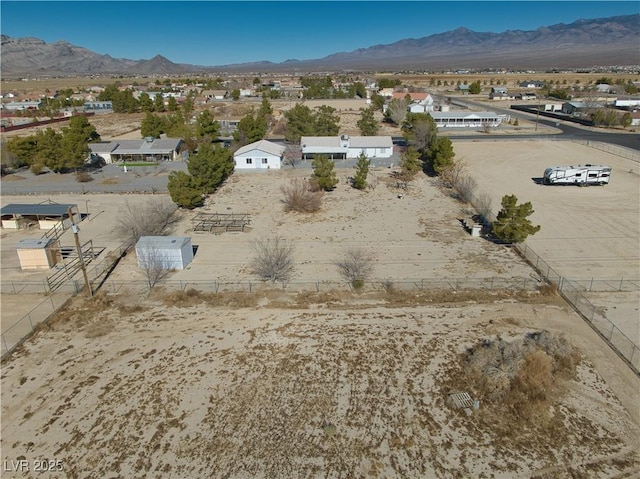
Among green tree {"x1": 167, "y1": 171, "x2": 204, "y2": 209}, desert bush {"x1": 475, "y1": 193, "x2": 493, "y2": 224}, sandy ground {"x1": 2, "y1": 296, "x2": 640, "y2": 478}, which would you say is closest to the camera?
sandy ground {"x1": 2, "y1": 296, "x2": 640, "y2": 478}

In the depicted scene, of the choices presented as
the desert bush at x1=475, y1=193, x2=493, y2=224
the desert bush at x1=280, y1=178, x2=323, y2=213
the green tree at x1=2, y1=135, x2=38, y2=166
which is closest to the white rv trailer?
the desert bush at x1=475, y1=193, x2=493, y2=224

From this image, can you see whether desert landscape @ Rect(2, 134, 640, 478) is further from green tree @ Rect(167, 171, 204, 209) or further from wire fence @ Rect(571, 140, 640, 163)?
wire fence @ Rect(571, 140, 640, 163)

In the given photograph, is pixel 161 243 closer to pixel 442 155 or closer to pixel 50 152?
pixel 50 152

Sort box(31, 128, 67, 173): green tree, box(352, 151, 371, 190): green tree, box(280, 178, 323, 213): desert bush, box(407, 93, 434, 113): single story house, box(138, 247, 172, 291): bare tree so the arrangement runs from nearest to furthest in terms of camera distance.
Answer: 1. box(138, 247, 172, 291): bare tree
2. box(280, 178, 323, 213): desert bush
3. box(352, 151, 371, 190): green tree
4. box(31, 128, 67, 173): green tree
5. box(407, 93, 434, 113): single story house

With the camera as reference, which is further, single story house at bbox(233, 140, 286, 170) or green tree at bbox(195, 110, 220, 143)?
green tree at bbox(195, 110, 220, 143)

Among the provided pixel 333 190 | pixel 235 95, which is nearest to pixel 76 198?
pixel 333 190

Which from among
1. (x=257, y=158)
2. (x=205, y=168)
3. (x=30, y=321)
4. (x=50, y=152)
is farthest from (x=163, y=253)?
(x=50, y=152)

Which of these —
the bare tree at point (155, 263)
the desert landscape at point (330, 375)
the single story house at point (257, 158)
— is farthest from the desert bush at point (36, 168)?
the bare tree at point (155, 263)

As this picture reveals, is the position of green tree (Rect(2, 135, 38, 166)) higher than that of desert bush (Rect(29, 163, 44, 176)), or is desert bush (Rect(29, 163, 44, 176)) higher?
green tree (Rect(2, 135, 38, 166))

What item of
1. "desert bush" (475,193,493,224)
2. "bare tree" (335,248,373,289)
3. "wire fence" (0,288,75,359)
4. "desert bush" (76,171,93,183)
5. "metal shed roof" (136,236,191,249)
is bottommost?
"wire fence" (0,288,75,359)
